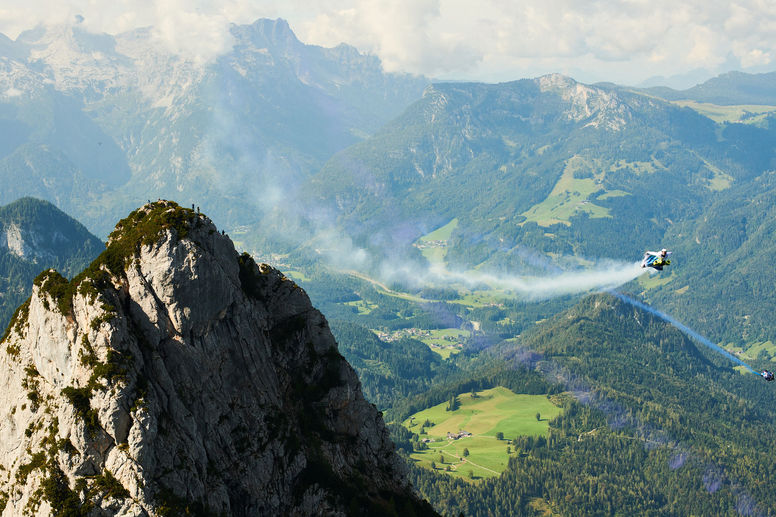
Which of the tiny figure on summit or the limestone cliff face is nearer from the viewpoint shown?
the limestone cliff face

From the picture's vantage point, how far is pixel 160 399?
63.1 m

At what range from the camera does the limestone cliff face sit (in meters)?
58.7

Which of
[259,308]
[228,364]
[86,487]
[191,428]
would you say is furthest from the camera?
[259,308]

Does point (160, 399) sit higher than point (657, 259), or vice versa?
point (657, 259)

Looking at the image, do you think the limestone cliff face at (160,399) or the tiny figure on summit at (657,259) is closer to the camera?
the limestone cliff face at (160,399)

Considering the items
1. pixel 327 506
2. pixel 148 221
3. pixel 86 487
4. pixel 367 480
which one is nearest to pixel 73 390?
pixel 86 487

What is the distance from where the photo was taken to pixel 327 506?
73.7m

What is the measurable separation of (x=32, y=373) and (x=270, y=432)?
24.5 m

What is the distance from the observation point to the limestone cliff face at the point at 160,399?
58688 millimetres

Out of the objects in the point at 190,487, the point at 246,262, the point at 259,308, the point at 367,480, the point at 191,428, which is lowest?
the point at 367,480

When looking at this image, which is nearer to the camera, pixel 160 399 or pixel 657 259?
pixel 160 399

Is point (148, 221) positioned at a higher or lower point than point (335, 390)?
higher

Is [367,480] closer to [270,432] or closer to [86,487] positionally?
[270,432]

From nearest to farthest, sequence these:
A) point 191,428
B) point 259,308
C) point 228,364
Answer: point 191,428 → point 228,364 → point 259,308
